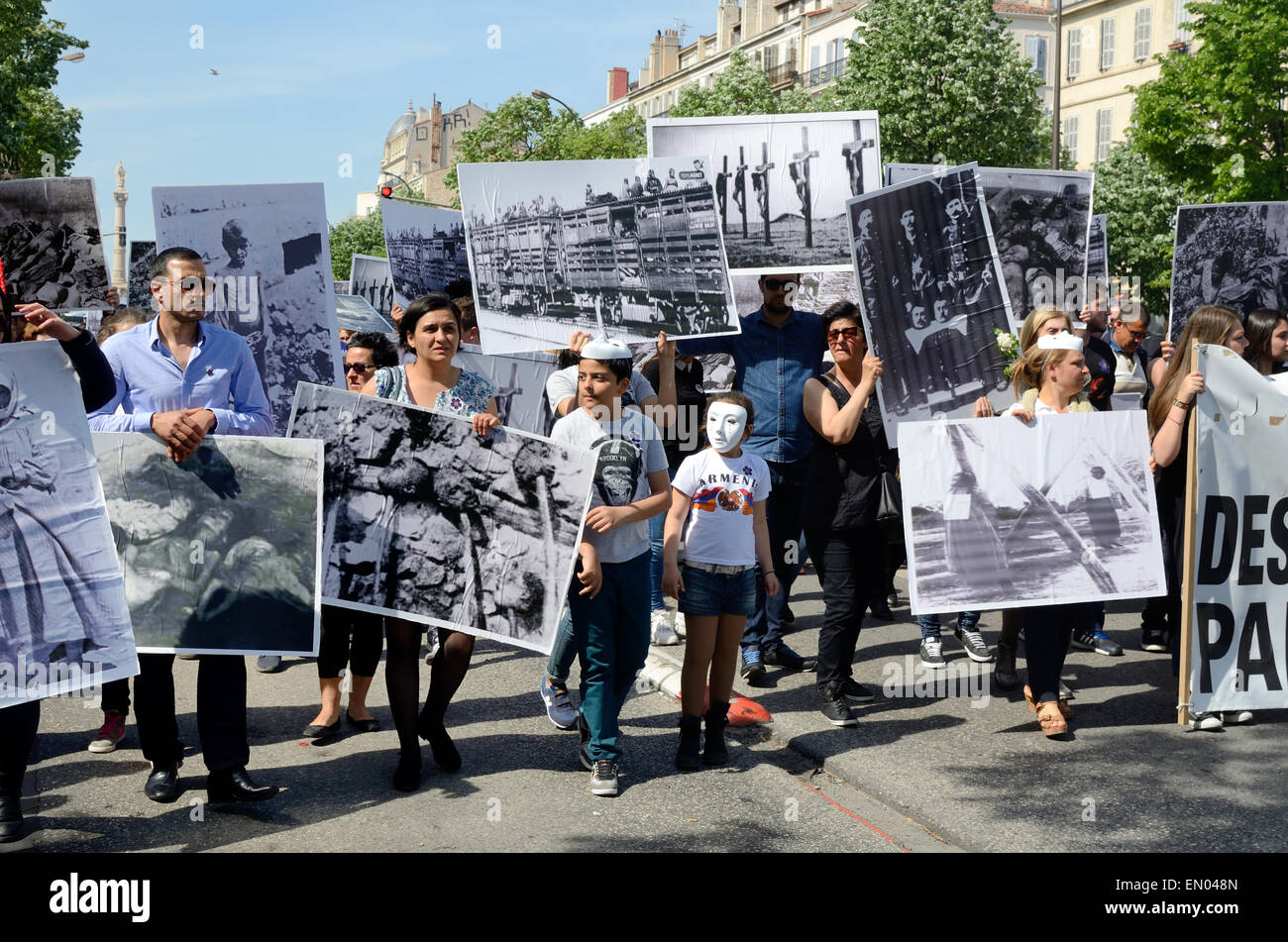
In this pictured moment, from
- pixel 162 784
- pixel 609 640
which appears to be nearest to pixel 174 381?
pixel 162 784

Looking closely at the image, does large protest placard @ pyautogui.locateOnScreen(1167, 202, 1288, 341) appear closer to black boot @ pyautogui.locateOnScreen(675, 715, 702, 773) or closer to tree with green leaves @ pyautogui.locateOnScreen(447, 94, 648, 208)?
black boot @ pyautogui.locateOnScreen(675, 715, 702, 773)

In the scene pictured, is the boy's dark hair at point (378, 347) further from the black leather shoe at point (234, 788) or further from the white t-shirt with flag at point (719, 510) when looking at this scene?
the black leather shoe at point (234, 788)

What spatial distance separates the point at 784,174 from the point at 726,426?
2606mm

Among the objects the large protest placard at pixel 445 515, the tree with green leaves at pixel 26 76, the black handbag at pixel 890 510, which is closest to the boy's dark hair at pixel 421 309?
the large protest placard at pixel 445 515

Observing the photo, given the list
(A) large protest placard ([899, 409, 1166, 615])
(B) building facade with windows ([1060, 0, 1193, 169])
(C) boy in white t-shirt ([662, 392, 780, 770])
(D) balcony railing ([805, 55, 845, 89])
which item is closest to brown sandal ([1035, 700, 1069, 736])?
(A) large protest placard ([899, 409, 1166, 615])

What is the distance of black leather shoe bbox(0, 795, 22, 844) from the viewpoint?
4504mm

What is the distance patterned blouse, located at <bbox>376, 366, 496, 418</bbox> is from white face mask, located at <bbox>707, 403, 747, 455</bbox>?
997 millimetres

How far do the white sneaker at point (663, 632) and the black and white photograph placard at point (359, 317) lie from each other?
3899mm

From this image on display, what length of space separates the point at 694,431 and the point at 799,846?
4.08 metres

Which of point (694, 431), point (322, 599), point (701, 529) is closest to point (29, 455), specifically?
point (322, 599)

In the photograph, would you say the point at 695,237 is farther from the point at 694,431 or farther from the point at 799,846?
the point at 799,846

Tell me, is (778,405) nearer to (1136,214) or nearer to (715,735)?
(715,735)

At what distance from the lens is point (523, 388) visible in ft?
32.7

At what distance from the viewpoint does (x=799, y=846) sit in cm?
463
